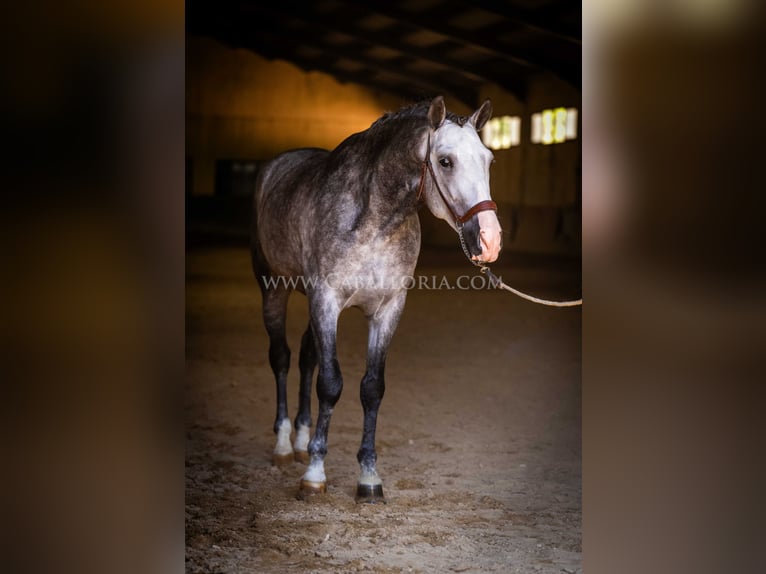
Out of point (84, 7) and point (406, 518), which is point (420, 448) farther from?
point (84, 7)

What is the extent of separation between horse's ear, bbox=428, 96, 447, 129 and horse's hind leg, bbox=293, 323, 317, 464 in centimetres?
165

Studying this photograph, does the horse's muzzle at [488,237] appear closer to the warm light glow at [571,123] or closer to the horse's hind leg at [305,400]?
the horse's hind leg at [305,400]

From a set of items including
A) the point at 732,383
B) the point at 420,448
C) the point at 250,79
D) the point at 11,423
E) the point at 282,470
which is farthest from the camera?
the point at 250,79

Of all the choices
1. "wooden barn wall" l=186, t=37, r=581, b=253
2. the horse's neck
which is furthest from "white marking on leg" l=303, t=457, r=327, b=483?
"wooden barn wall" l=186, t=37, r=581, b=253

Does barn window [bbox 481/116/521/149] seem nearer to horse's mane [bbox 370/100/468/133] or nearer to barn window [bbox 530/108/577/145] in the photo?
barn window [bbox 530/108/577/145]

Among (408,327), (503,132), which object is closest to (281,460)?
(408,327)

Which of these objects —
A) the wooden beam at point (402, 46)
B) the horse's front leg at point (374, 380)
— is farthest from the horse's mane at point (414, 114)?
the wooden beam at point (402, 46)

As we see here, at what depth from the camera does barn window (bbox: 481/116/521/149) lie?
19.4 metres

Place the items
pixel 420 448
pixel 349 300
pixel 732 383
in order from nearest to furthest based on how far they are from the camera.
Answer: pixel 732 383 < pixel 349 300 < pixel 420 448

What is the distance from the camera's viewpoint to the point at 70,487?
1797mm

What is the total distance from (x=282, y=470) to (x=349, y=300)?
114cm

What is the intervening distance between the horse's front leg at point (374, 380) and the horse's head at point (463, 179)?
653mm

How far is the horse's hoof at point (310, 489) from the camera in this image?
4016mm

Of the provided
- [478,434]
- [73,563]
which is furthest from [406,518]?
[73,563]
